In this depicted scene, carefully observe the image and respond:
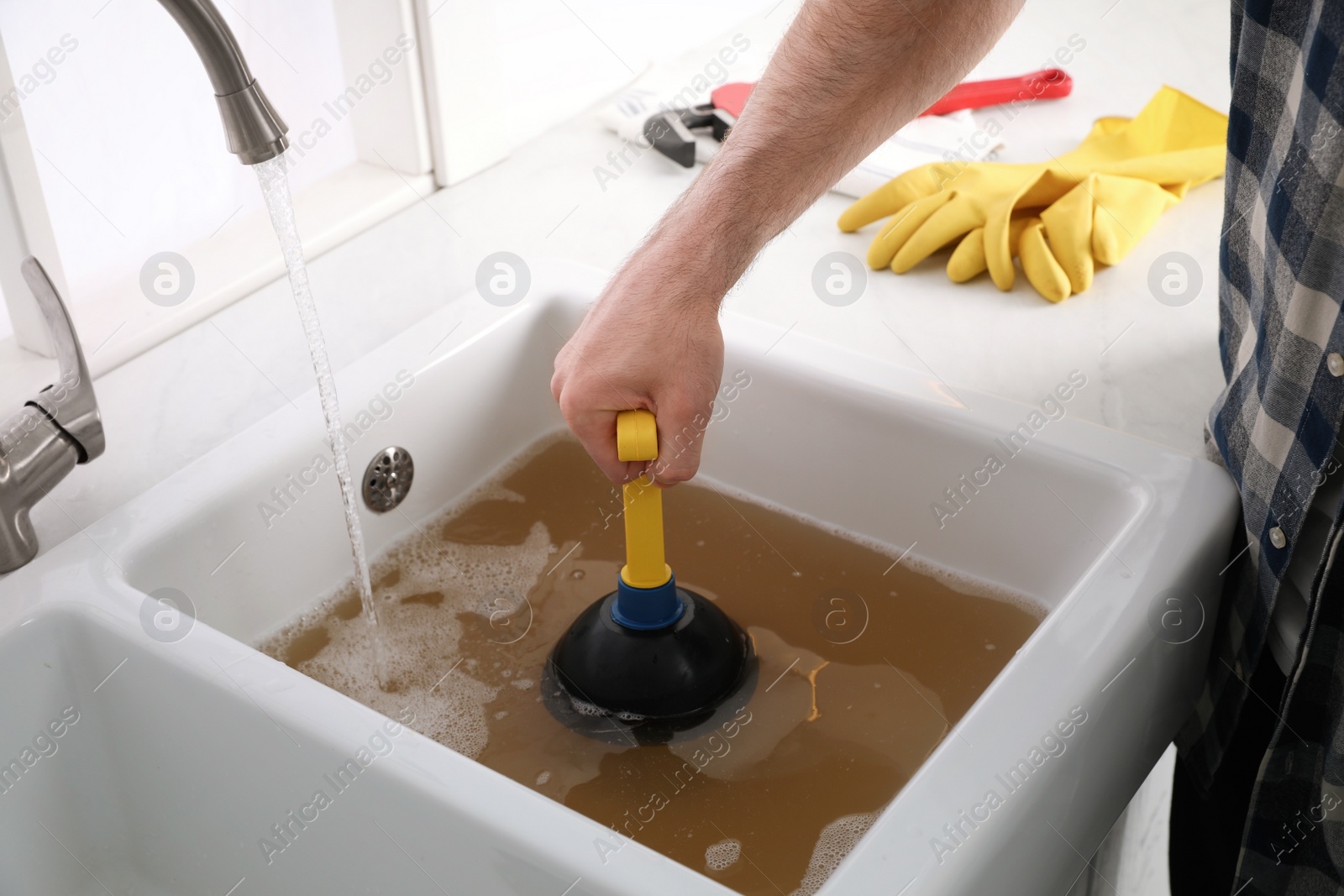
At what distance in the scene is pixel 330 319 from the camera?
106 cm

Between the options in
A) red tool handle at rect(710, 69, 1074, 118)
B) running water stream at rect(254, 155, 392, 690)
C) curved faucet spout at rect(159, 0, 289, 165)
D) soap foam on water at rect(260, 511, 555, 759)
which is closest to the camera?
curved faucet spout at rect(159, 0, 289, 165)

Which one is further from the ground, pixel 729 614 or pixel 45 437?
pixel 45 437

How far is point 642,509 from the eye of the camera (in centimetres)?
75

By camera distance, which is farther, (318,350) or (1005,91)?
(1005,91)

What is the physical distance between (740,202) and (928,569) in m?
0.33

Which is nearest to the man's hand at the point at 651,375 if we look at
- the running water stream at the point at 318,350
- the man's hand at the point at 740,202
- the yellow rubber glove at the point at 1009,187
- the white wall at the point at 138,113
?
the man's hand at the point at 740,202

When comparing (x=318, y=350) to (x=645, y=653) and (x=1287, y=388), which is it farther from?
(x=1287, y=388)

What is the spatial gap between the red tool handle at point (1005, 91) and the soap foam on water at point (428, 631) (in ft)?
2.42

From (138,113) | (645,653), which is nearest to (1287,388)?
(645,653)

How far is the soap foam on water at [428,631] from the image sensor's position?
0.81m

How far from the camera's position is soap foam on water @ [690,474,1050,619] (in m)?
0.91

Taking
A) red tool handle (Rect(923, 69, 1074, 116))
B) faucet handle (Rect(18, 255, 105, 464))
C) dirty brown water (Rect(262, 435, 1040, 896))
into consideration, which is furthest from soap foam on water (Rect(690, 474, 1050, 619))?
red tool handle (Rect(923, 69, 1074, 116))

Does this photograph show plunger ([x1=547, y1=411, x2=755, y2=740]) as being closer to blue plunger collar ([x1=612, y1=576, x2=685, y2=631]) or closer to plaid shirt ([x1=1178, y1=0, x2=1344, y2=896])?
blue plunger collar ([x1=612, y1=576, x2=685, y2=631])

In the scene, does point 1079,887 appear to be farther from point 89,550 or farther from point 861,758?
point 89,550
